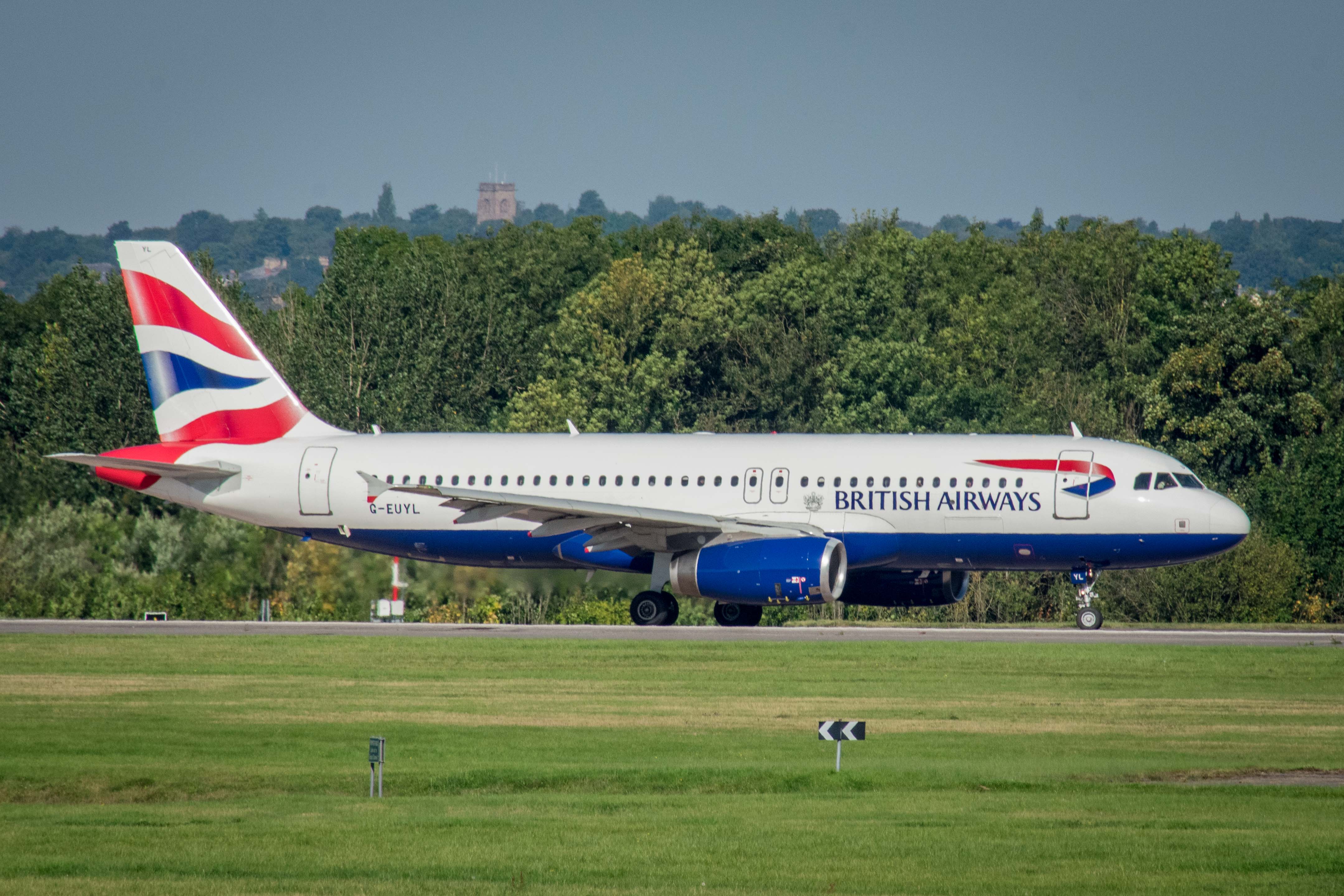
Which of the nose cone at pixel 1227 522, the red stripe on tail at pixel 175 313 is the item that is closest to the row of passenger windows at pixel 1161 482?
the nose cone at pixel 1227 522

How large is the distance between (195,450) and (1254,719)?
2462 centimetres

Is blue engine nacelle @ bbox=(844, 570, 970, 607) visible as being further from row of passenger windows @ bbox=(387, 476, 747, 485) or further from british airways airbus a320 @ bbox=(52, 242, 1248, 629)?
row of passenger windows @ bbox=(387, 476, 747, 485)

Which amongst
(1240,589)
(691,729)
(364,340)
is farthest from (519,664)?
(364,340)

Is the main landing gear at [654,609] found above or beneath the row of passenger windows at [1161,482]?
beneath

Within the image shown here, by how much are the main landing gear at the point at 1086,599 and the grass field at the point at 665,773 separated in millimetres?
5959

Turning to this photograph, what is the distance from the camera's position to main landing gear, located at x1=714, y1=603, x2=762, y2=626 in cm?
3641

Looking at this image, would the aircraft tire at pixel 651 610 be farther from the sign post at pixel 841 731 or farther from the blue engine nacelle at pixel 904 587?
the sign post at pixel 841 731

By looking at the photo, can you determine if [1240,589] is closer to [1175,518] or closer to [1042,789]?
[1175,518]

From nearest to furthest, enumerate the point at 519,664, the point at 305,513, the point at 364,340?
the point at 519,664 → the point at 305,513 → the point at 364,340

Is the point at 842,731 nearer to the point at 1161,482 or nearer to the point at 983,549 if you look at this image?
the point at 983,549

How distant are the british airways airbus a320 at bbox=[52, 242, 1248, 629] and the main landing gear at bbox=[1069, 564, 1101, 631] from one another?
5 centimetres

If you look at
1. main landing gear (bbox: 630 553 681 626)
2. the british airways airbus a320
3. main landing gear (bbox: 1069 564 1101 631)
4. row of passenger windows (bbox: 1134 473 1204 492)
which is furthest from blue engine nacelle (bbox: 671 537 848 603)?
row of passenger windows (bbox: 1134 473 1204 492)

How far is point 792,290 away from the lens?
71875 millimetres

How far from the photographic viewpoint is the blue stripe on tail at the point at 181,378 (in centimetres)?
3803
